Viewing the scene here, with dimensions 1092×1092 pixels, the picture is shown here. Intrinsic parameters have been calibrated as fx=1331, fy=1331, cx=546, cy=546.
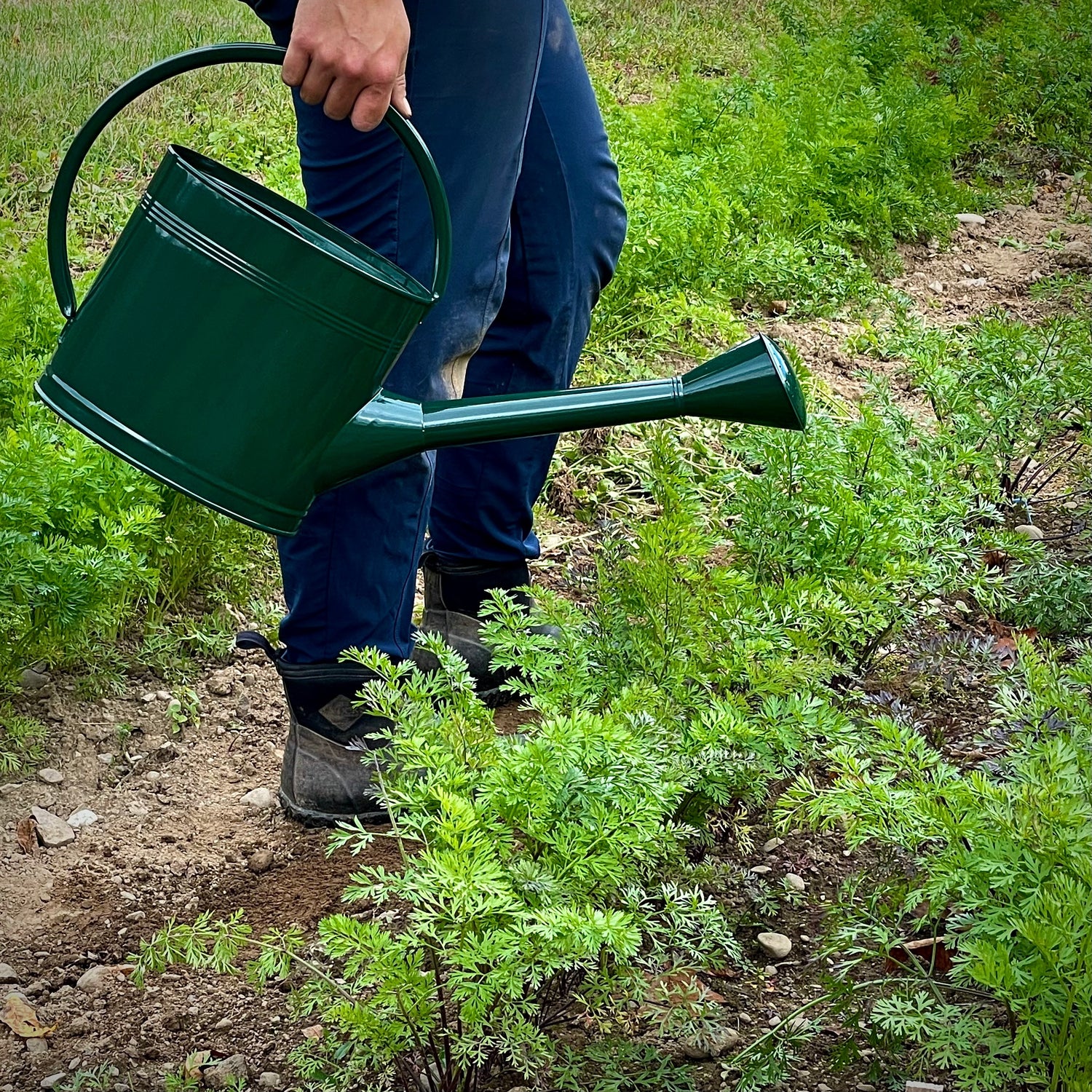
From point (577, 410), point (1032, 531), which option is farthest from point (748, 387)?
point (1032, 531)

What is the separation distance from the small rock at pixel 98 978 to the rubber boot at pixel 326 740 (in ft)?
1.30

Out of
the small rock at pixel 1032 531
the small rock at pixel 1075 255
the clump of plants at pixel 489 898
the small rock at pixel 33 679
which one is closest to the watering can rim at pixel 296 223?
the clump of plants at pixel 489 898

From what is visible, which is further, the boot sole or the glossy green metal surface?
the boot sole

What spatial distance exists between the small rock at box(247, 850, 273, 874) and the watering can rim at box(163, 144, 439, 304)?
977mm

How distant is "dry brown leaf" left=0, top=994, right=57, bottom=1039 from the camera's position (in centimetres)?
176

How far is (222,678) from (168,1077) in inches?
40.5

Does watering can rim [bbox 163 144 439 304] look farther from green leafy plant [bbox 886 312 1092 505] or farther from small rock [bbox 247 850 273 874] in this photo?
green leafy plant [bbox 886 312 1092 505]

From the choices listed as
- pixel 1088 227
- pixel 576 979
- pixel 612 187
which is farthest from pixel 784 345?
pixel 1088 227

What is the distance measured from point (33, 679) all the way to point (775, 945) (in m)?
1.45

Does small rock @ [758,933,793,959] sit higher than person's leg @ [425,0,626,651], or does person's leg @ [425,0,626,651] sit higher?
person's leg @ [425,0,626,651]

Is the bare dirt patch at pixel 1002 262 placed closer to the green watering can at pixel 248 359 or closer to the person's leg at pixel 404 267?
the person's leg at pixel 404 267

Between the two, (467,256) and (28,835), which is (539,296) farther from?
(28,835)

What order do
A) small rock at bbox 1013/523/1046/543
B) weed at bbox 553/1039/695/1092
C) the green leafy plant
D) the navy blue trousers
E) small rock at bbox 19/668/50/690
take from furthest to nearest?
small rock at bbox 1013/523/1046/543 → the green leafy plant → small rock at bbox 19/668/50/690 → the navy blue trousers → weed at bbox 553/1039/695/1092

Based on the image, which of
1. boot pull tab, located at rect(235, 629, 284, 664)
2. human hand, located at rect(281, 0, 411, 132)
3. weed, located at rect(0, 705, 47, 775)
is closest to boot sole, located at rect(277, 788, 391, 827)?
boot pull tab, located at rect(235, 629, 284, 664)
